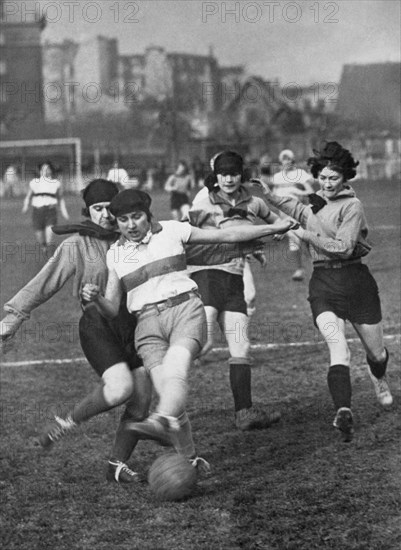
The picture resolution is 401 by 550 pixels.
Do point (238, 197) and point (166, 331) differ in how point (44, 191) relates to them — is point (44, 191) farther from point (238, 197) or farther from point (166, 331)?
point (166, 331)

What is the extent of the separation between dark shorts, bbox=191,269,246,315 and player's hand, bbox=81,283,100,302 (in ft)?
→ 7.31

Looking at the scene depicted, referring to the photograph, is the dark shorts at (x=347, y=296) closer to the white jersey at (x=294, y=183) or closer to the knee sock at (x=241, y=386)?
the knee sock at (x=241, y=386)

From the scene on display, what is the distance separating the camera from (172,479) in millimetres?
5828

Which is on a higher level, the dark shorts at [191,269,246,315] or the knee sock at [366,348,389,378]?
the dark shorts at [191,269,246,315]

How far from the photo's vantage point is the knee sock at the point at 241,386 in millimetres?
7852

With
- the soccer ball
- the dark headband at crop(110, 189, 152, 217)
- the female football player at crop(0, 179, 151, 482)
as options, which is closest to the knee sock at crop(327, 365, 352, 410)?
the female football player at crop(0, 179, 151, 482)

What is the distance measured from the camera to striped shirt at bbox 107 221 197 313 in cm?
622

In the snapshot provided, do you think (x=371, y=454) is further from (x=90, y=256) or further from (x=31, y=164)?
(x=31, y=164)

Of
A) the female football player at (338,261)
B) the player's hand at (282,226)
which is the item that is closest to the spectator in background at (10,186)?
the female football player at (338,261)

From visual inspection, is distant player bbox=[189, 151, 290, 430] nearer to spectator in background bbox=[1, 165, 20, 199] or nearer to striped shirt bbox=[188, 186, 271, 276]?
striped shirt bbox=[188, 186, 271, 276]

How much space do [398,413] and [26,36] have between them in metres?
86.5

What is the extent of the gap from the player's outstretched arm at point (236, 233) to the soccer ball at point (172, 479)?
53.4 inches

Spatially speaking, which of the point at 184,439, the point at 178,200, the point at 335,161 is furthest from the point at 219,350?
the point at 178,200

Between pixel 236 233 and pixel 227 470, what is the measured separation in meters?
1.47
